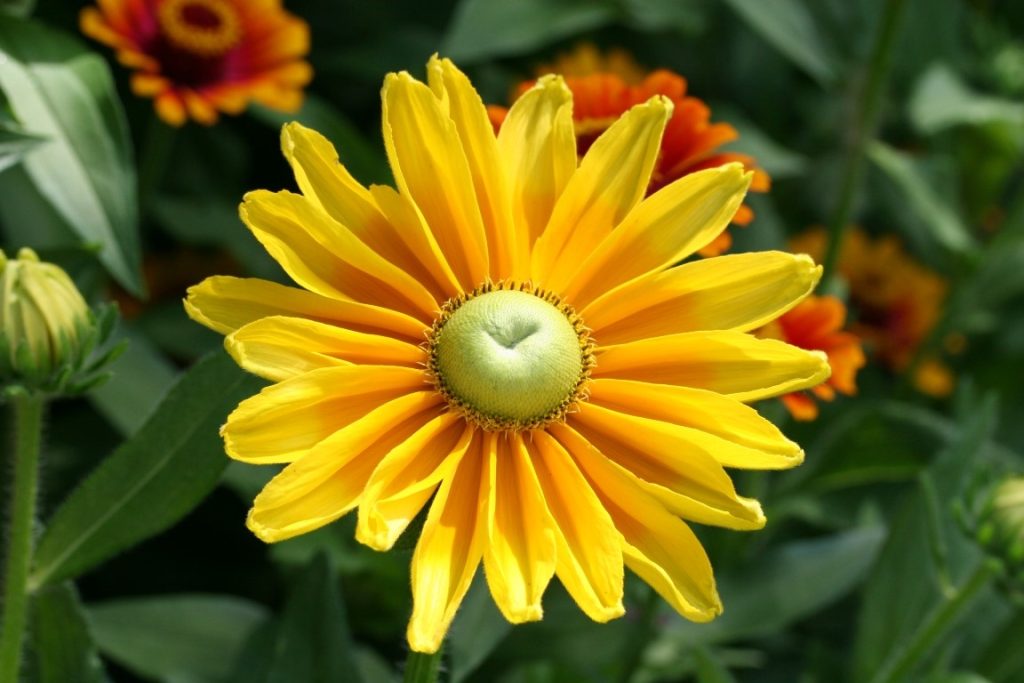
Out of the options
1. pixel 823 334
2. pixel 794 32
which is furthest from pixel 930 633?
pixel 794 32

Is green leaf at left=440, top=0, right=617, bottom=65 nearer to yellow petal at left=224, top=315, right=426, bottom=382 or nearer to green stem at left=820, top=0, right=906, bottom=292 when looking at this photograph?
green stem at left=820, top=0, right=906, bottom=292

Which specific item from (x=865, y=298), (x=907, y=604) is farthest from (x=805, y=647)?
(x=865, y=298)

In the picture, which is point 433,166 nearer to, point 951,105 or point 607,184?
point 607,184

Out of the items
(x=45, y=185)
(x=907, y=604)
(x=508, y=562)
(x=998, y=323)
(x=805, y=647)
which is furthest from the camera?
(x=998, y=323)

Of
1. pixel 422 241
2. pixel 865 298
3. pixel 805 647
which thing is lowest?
pixel 805 647

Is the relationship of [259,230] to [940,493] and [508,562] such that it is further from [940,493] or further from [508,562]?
[940,493]

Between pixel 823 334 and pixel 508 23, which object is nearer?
pixel 823 334
